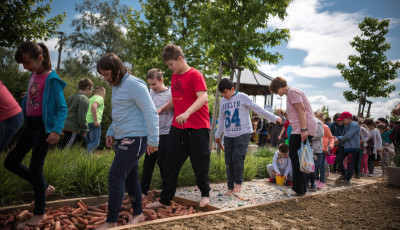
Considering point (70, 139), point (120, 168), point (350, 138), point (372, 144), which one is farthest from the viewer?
point (372, 144)

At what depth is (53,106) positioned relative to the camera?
3.14 metres

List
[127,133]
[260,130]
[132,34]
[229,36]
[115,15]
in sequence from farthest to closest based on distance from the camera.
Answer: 1. [115,15]
2. [132,34]
3. [260,130]
4. [229,36]
5. [127,133]

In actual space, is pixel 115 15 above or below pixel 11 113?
above

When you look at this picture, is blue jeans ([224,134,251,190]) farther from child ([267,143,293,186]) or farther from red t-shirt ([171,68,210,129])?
child ([267,143,293,186])

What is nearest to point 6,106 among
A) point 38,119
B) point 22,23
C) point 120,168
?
point 38,119

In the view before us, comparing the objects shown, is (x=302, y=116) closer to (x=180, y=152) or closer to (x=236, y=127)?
(x=236, y=127)

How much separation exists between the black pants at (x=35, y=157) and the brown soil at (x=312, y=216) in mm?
1198

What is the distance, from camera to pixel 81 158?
456 centimetres

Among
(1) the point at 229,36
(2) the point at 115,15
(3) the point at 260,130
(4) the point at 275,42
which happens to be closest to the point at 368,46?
(3) the point at 260,130

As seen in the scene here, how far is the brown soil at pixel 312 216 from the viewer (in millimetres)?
3207

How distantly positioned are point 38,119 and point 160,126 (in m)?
1.72

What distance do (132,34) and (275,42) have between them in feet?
35.4

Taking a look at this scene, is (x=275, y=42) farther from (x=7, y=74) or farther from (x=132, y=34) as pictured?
(x=132, y=34)

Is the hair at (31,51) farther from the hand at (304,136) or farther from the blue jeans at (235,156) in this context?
the hand at (304,136)
